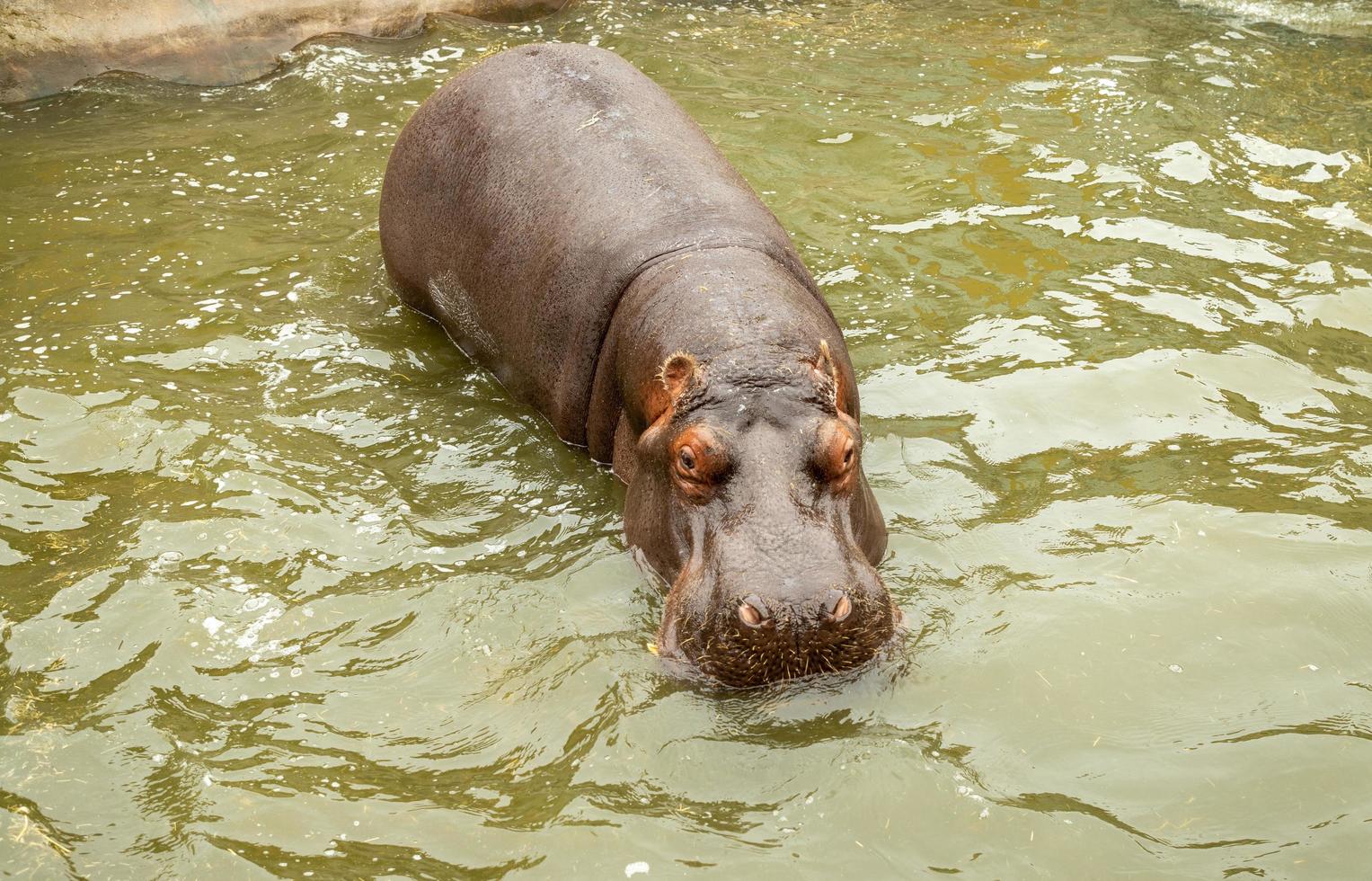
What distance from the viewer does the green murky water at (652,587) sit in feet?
10.9

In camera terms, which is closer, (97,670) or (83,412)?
(97,670)

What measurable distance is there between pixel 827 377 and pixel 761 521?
66cm

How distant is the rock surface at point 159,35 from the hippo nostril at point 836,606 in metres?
7.25

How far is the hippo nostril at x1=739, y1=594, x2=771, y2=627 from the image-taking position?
137 inches

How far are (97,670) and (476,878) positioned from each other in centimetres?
154

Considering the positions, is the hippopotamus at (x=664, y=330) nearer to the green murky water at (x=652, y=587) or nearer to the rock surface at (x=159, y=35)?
the green murky water at (x=652, y=587)

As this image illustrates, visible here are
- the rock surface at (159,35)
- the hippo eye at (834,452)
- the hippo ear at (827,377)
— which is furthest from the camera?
the rock surface at (159,35)

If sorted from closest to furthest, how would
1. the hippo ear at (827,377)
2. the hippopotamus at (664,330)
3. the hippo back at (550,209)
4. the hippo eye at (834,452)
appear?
Result: the hippopotamus at (664,330) < the hippo eye at (834,452) < the hippo ear at (827,377) < the hippo back at (550,209)

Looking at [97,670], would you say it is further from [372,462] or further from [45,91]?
[45,91]

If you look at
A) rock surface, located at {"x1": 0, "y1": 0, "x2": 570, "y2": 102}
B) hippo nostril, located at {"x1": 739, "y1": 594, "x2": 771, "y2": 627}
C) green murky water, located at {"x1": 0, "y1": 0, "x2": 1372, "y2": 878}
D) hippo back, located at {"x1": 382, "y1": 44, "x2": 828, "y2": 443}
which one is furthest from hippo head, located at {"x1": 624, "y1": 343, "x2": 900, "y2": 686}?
rock surface, located at {"x1": 0, "y1": 0, "x2": 570, "y2": 102}

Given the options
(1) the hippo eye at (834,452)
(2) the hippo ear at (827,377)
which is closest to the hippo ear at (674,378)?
(2) the hippo ear at (827,377)

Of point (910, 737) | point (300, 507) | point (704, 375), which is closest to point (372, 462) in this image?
point (300, 507)

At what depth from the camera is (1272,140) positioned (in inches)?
298

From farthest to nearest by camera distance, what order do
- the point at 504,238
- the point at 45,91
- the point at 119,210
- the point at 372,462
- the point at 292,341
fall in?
1. the point at 45,91
2. the point at 119,210
3. the point at 292,341
4. the point at 504,238
5. the point at 372,462
